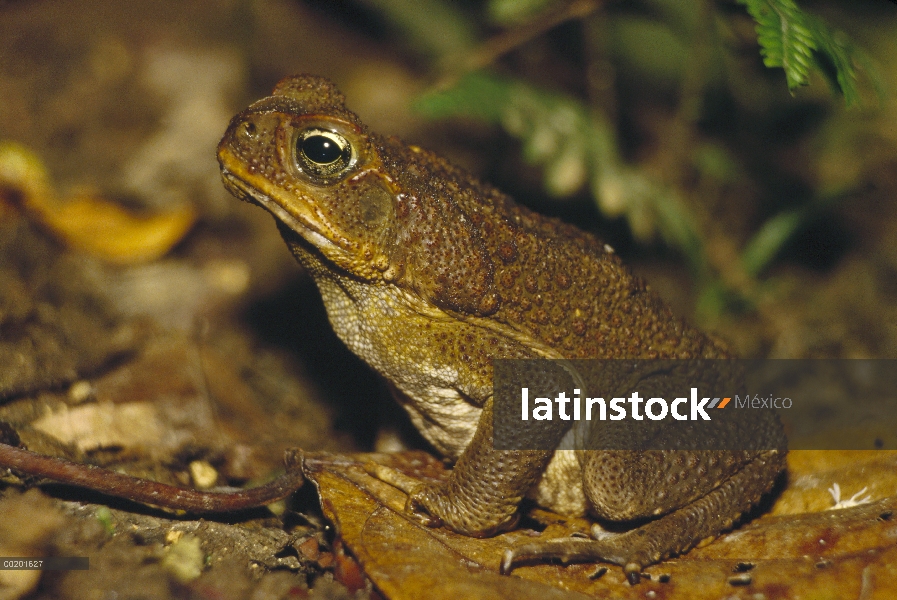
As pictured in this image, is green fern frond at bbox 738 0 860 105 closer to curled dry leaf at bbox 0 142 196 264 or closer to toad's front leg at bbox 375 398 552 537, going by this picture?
toad's front leg at bbox 375 398 552 537

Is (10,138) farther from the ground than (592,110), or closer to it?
closer to it

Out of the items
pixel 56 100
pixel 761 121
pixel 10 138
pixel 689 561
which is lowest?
pixel 10 138

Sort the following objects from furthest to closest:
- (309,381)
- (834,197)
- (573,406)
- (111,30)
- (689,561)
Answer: (111,30) < (834,197) < (309,381) < (573,406) < (689,561)

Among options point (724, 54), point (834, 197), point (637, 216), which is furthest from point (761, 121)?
point (637, 216)

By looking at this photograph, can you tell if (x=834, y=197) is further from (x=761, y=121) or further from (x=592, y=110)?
(x=592, y=110)

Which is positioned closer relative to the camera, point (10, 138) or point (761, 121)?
point (10, 138)

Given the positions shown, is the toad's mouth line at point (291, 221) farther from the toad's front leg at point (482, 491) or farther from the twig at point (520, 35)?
the twig at point (520, 35)

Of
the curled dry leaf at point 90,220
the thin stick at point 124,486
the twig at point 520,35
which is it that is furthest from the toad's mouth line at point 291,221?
the twig at point 520,35

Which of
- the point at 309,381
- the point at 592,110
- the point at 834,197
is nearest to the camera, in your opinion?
the point at 309,381
